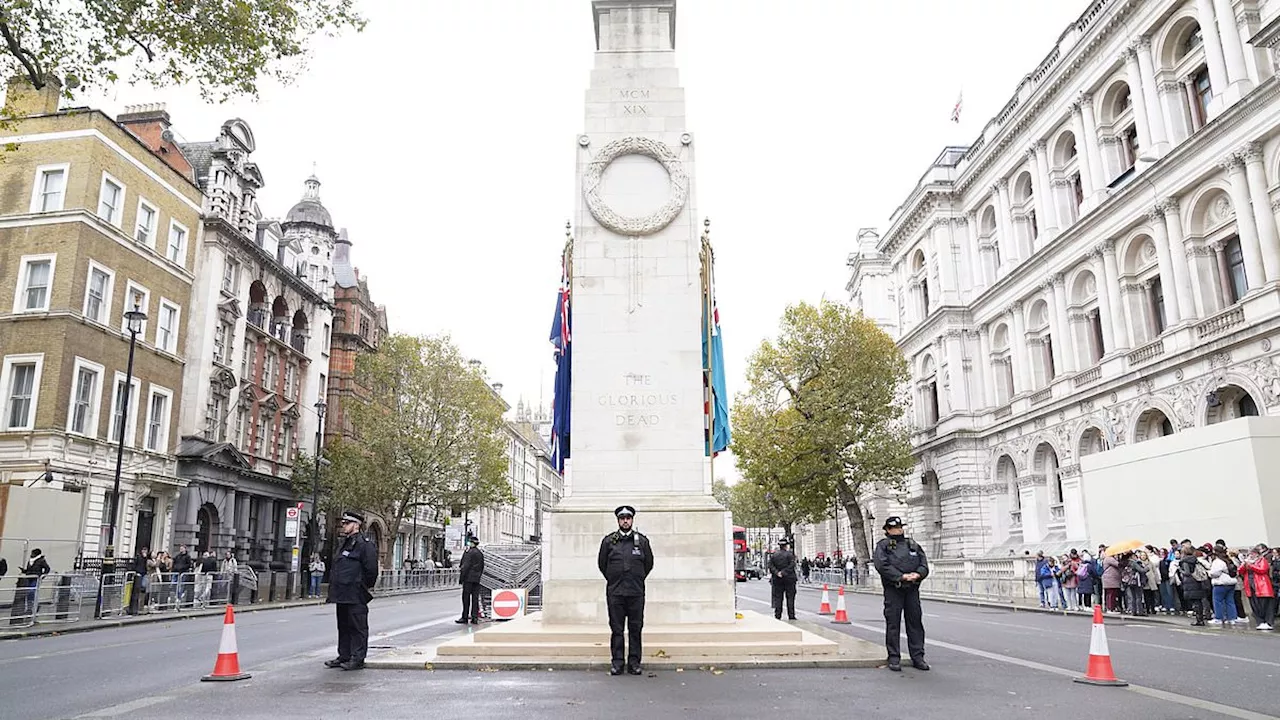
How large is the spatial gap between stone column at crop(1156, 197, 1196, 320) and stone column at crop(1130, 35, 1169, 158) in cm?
203

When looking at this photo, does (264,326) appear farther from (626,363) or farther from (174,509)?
(626,363)

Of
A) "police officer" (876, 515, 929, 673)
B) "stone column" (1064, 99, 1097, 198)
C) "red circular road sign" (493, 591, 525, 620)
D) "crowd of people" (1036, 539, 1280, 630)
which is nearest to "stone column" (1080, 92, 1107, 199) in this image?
"stone column" (1064, 99, 1097, 198)

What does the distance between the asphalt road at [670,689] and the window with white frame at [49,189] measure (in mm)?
22399

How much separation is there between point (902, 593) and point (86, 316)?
30.3m

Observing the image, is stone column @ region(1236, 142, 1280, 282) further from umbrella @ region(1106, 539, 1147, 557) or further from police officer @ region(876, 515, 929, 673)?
police officer @ region(876, 515, 929, 673)

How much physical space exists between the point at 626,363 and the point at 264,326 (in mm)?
36004

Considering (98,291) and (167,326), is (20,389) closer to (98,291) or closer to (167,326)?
(98,291)

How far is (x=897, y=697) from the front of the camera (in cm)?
805

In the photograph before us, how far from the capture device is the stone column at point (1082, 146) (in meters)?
37.8

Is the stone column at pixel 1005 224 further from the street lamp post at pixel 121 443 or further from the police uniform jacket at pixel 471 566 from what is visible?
the street lamp post at pixel 121 443

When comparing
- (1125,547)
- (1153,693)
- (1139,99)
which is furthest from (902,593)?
(1139,99)

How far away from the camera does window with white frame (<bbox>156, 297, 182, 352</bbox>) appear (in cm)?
3531

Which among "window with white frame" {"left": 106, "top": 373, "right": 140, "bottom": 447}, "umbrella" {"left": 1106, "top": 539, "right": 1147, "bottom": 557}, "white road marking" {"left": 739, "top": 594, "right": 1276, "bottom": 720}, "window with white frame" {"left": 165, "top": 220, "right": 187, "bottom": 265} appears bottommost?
"white road marking" {"left": 739, "top": 594, "right": 1276, "bottom": 720}

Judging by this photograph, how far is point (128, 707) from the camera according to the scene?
26.0 ft
